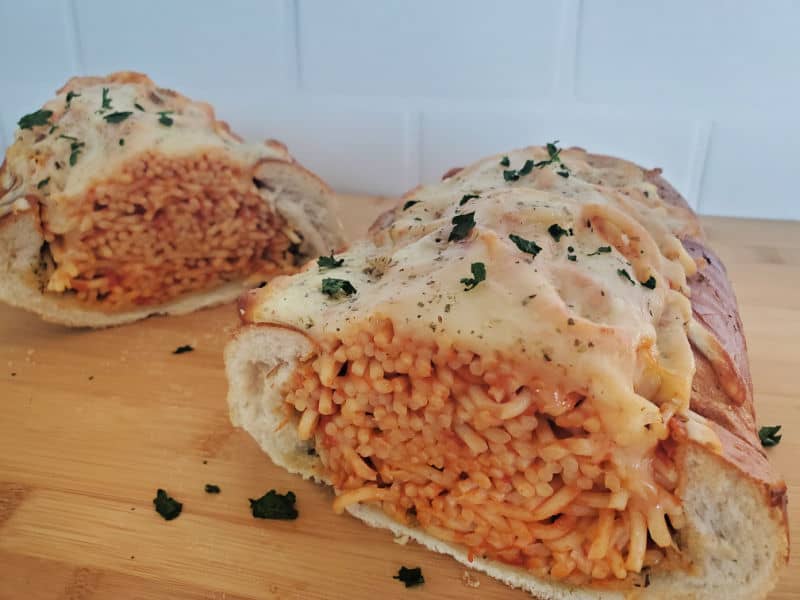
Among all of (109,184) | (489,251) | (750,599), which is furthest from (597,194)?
(109,184)

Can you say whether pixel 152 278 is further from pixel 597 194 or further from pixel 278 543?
pixel 597 194

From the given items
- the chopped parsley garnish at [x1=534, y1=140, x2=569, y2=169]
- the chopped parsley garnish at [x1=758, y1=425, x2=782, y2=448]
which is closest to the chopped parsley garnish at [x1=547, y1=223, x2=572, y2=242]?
the chopped parsley garnish at [x1=534, y1=140, x2=569, y2=169]

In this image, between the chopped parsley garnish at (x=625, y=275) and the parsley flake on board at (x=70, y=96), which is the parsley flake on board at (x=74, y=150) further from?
the chopped parsley garnish at (x=625, y=275)

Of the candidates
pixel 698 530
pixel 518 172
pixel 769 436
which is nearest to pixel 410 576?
pixel 698 530

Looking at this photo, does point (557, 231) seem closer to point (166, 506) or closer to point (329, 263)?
point (329, 263)

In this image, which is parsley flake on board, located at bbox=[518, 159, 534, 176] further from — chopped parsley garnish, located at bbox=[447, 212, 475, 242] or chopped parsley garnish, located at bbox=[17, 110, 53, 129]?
chopped parsley garnish, located at bbox=[17, 110, 53, 129]

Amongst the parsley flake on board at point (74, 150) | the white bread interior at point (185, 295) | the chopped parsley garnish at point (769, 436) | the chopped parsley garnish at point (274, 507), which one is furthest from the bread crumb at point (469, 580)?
the parsley flake on board at point (74, 150)

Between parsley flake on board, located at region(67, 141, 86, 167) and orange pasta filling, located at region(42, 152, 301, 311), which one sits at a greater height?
parsley flake on board, located at region(67, 141, 86, 167)

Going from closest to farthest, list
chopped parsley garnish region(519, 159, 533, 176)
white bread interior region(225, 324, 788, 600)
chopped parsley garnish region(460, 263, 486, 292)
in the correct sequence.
A: 1. white bread interior region(225, 324, 788, 600)
2. chopped parsley garnish region(460, 263, 486, 292)
3. chopped parsley garnish region(519, 159, 533, 176)
